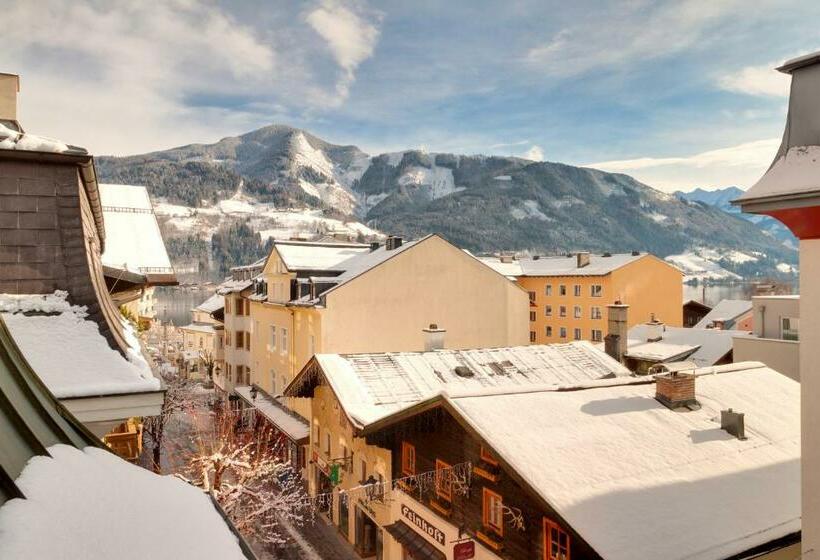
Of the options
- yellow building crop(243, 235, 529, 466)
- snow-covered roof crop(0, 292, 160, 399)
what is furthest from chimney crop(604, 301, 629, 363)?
snow-covered roof crop(0, 292, 160, 399)

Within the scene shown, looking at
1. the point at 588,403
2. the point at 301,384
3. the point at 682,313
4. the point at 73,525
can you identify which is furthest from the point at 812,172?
the point at 682,313

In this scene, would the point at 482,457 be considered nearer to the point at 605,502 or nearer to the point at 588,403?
the point at 588,403

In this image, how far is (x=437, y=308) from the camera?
1191 inches

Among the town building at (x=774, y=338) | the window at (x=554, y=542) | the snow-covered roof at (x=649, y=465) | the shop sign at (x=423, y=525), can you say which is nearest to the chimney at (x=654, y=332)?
the town building at (x=774, y=338)

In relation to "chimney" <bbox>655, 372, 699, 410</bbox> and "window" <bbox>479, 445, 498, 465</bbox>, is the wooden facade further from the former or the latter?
"chimney" <bbox>655, 372, 699, 410</bbox>

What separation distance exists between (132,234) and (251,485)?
17728 millimetres

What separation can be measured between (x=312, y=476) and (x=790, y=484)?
1993 centimetres

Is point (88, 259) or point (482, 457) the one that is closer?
point (88, 259)

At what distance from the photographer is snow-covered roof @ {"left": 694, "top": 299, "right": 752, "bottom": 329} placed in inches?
2061

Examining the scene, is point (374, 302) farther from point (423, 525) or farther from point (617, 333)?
point (423, 525)

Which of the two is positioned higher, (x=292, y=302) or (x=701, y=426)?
Answer: (x=292, y=302)

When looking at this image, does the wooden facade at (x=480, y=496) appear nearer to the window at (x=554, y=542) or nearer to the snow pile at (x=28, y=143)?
the window at (x=554, y=542)

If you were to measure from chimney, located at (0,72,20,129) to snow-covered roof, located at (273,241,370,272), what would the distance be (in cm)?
2136

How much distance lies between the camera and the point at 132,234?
33.7 ft
